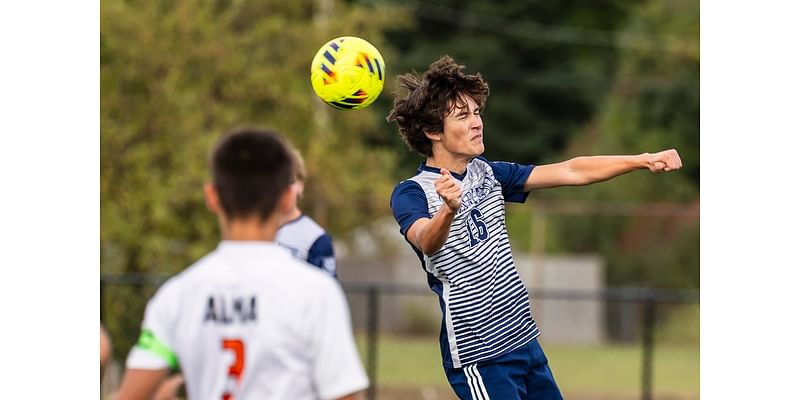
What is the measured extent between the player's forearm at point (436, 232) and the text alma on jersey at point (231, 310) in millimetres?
1510

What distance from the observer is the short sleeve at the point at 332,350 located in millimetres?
3656

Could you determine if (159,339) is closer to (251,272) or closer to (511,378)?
(251,272)

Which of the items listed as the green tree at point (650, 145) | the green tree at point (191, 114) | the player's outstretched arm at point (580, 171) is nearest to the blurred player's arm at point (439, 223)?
the player's outstretched arm at point (580, 171)

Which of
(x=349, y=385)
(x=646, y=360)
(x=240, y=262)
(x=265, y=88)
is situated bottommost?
(x=646, y=360)

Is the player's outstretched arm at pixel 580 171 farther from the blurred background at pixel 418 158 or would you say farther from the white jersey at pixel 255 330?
the blurred background at pixel 418 158

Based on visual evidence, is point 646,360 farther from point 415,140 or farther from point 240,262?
point 240,262

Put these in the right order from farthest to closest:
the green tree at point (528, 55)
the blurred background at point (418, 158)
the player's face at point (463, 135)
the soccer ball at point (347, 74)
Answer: the green tree at point (528, 55) < the blurred background at point (418, 158) < the soccer ball at point (347, 74) < the player's face at point (463, 135)

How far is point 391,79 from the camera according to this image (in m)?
20.9

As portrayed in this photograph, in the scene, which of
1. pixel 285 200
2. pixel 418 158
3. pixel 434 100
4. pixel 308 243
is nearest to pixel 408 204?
pixel 434 100

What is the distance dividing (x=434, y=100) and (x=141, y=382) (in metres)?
2.53

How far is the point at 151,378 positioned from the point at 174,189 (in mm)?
11738

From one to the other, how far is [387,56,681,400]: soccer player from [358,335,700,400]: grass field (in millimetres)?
9647

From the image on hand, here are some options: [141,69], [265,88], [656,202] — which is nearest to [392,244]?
[265,88]

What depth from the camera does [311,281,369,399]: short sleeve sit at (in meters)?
3.66
